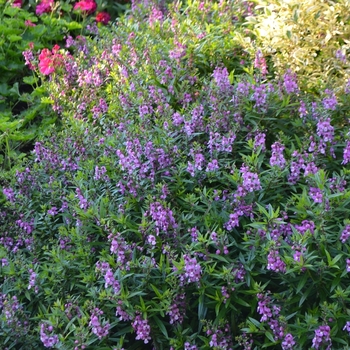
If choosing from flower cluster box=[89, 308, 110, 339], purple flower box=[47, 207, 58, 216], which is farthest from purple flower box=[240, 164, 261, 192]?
purple flower box=[47, 207, 58, 216]

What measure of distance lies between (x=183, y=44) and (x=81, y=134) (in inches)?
44.6

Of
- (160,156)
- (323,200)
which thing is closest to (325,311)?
(323,200)

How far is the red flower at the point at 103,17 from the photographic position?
251 inches

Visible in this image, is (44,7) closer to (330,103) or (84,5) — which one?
(84,5)

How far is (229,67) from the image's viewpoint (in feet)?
15.8

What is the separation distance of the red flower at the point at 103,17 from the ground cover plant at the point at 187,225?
2.18m

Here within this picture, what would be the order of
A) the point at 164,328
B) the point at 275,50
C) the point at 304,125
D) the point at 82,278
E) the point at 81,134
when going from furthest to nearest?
the point at 275,50, the point at 81,134, the point at 304,125, the point at 82,278, the point at 164,328

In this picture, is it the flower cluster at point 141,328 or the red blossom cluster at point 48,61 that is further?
the red blossom cluster at point 48,61

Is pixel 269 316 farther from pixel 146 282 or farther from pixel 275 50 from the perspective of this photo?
pixel 275 50

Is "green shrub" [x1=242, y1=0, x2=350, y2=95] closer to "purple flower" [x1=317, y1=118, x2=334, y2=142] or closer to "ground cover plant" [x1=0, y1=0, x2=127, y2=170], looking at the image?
"purple flower" [x1=317, y1=118, x2=334, y2=142]

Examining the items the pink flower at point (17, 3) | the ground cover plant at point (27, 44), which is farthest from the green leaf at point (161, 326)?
the pink flower at point (17, 3)

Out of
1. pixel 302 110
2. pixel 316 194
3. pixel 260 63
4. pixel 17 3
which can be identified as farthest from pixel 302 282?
pixel 17 3

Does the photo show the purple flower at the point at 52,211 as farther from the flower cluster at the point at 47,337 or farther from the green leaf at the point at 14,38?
the green leaf at the point at 14,38

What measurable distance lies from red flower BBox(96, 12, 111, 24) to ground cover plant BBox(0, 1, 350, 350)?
2178mm
